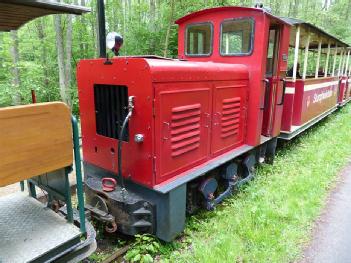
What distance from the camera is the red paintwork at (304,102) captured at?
20.4ft

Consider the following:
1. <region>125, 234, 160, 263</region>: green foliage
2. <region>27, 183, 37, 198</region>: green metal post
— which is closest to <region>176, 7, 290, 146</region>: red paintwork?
<region>125, 234, 160, 263</region>: green foliage

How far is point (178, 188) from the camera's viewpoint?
10.5 ft

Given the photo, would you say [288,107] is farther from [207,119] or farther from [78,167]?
[78,167]

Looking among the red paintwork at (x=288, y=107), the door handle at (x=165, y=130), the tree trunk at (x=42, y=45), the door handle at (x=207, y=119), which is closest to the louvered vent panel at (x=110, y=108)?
the door handle at (x=165, y=130)

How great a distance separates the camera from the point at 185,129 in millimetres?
3455

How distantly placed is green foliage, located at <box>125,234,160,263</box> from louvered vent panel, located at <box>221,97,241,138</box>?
72.4 inches

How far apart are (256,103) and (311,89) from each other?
3.68m

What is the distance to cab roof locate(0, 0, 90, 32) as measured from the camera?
217cm

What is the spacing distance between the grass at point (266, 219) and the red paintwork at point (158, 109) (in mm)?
811

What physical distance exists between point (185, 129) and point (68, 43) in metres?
12.3

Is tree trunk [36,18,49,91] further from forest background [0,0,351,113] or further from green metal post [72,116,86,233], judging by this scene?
green metal post [72,116,86,233]

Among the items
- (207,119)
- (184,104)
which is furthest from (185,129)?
(207,119)

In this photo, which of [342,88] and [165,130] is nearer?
[165,130]

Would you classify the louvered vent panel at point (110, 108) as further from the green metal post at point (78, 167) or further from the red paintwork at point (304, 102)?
the red paintwork at point (304, 102)
